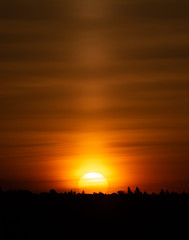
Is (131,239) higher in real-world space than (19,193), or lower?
lower

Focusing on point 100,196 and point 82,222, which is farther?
point 100,196

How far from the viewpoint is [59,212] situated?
301 ft

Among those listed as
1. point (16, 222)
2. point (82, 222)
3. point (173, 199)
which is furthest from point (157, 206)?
point (16, 222)

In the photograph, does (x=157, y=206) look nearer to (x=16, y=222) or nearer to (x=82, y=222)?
(x=82, y=222)

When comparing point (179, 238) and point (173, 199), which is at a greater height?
point (173, 199)

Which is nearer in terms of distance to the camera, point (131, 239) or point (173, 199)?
point (131, 239)

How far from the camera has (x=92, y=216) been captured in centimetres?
9194

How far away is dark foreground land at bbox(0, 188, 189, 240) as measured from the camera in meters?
88.1

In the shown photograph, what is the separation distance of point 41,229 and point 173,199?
16235 mm

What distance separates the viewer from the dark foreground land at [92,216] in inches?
3467

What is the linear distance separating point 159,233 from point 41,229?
11.2 metres

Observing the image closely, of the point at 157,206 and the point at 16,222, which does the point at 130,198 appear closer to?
the point at 157,206

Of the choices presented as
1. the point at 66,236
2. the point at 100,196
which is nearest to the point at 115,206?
the point at 100,196

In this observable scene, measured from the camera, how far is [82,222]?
90.4 meters
